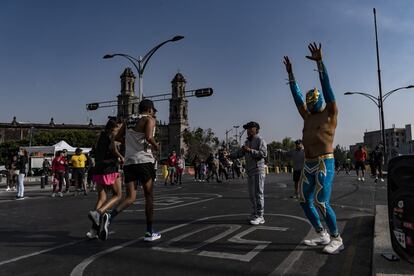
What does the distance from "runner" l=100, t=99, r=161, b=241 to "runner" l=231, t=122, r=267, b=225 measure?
1942 mm

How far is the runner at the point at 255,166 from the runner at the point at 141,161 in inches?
76.4

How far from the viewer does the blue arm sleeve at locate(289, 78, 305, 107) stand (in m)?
5.25

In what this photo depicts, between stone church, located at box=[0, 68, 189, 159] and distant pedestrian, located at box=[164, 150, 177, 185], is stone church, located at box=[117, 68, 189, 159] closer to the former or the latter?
stone church, located at box=[0, 68, 189, 159]

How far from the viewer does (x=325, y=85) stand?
15.3ft

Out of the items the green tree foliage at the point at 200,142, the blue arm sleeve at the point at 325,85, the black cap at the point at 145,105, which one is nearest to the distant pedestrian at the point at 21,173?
the black cap at the point at 145,105

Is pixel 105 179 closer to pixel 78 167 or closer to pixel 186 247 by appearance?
pixel 186 247

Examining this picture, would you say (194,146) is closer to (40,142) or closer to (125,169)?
(40,142)

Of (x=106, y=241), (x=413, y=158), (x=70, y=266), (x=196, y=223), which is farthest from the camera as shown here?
(x=196, y=223)

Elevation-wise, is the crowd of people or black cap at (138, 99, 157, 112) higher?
black cap at (138, 99, 157, 112)

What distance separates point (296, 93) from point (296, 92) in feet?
0.06

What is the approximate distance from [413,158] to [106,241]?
3.95 m

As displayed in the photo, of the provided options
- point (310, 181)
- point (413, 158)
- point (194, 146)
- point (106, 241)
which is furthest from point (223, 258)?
point (194, 146)

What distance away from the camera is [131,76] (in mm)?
101188

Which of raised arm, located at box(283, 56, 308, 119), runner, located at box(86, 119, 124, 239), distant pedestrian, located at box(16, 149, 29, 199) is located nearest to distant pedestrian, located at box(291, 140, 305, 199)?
raised arm, located at box(283, 56, 308, 119)
